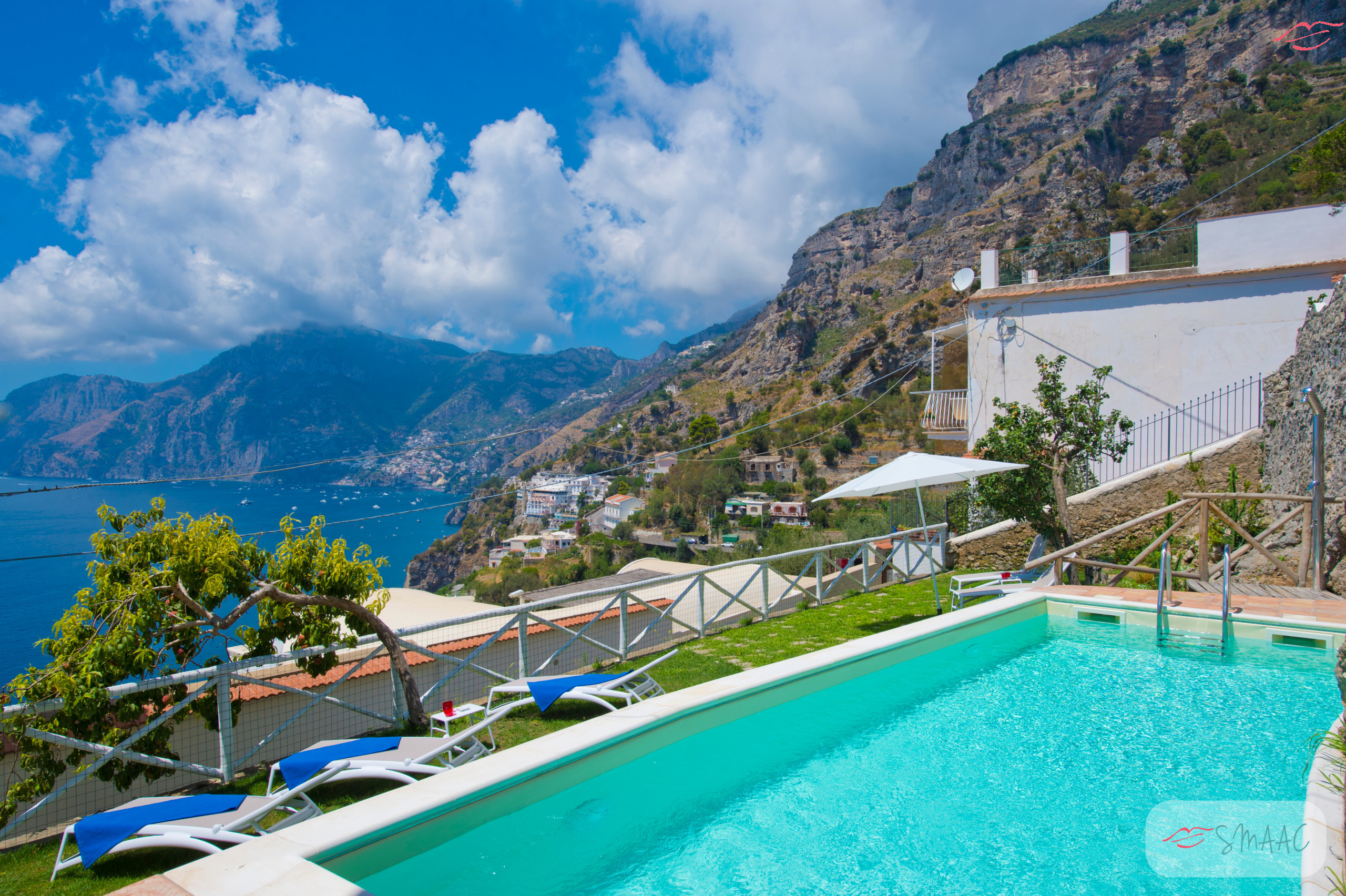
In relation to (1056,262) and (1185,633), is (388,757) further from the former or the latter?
(1056,262)

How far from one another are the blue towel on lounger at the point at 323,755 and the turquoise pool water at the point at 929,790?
3.33 ft

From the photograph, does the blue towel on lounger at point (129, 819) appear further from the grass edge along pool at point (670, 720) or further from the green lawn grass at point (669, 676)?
the grass edge along pool at point (670, 720)

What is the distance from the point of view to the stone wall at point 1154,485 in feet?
37.6

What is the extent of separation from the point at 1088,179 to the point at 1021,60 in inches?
2122

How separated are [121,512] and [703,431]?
2979 inches

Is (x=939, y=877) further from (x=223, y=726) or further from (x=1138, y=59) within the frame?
(x=1138, y=59)

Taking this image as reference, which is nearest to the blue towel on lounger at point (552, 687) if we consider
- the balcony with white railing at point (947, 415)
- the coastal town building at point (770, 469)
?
the balcony with white railing at point (947, 415)

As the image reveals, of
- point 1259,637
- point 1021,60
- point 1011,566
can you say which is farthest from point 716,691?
point 1021,60

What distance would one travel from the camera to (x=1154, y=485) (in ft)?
38.3

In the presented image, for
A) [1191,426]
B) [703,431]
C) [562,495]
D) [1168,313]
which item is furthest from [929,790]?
[562,495]

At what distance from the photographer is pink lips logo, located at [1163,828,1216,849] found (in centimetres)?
384

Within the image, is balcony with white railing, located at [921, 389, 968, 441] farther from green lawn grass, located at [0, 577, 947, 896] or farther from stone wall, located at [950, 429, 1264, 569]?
green lawn grass, located at [0, 577, 947, 896]

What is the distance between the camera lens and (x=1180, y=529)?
10633 mm

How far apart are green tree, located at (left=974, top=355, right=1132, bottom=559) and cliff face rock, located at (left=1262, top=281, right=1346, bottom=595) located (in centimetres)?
210
